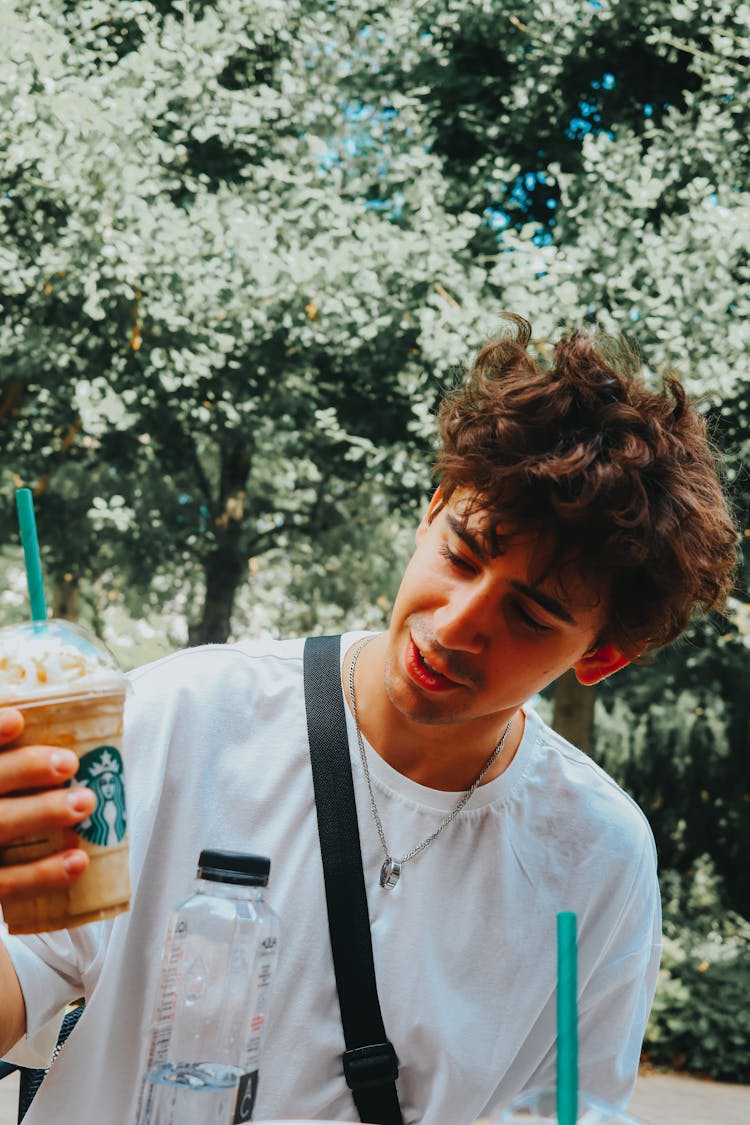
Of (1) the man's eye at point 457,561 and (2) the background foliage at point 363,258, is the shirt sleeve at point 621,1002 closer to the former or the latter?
(1) the man's eye at point 457,561

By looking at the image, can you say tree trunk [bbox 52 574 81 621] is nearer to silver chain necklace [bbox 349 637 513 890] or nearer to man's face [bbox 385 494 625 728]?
silver chain necklace [bbox 349 637 513 890]

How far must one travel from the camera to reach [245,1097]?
3.80 ft

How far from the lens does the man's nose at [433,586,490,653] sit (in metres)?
1.76

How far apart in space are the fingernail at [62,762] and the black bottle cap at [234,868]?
14 centimetres

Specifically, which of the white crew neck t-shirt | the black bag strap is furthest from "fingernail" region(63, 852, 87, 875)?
the black bag strap

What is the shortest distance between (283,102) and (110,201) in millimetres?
1690

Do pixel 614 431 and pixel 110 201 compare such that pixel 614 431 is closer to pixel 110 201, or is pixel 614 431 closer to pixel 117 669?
pixel 117 669

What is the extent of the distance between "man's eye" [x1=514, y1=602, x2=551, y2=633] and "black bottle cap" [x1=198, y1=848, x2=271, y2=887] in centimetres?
81

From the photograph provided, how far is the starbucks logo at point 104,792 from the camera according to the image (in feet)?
3.67

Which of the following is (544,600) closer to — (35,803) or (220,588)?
(35,803)

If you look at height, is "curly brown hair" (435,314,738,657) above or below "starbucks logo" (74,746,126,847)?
below

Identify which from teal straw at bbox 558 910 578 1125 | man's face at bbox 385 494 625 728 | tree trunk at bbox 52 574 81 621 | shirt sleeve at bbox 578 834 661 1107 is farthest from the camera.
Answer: tree trunk at bbox 52 574 81 621

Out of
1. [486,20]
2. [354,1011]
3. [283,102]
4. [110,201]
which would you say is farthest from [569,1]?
[354,1011]

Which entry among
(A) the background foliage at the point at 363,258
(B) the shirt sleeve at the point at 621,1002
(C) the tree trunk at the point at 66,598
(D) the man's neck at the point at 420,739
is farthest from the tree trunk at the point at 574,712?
(D) the man's neck at the point at 420,739
